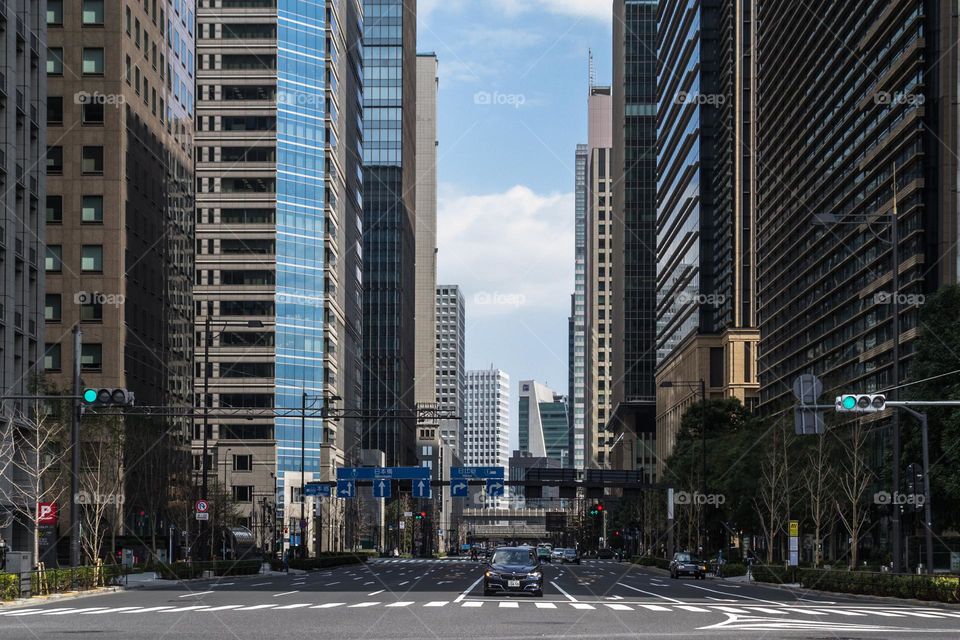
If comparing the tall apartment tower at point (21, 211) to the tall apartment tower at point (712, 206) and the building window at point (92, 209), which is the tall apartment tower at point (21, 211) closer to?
the building window at point (92, 209)

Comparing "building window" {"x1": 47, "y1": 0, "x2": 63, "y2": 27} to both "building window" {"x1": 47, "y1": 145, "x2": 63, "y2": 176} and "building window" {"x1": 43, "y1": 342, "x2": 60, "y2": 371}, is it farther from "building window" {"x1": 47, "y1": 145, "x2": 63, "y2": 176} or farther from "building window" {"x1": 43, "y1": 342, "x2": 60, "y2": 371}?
"building window" {"x1": 43, "y1": 342, "x2": 60, "y2": 371}

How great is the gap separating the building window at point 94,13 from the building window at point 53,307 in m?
19.8

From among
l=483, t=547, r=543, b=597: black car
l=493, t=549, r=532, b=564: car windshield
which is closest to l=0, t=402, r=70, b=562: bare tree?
l=493, t=549, r=532, b=564: car windshield

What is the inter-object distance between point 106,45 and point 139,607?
68843 mm

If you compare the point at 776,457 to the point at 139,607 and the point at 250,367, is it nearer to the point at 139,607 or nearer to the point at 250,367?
the point at 139,607

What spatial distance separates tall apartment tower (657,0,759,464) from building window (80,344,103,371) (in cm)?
5858

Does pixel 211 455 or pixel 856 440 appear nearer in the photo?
pixel 856 440

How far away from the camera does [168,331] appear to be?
362 feet

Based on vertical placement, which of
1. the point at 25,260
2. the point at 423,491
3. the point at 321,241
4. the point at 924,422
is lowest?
the point at 423,491

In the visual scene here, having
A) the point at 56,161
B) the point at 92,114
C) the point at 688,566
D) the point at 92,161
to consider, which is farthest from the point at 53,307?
the point at 688,566

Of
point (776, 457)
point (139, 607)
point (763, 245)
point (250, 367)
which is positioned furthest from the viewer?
point (250, 367)

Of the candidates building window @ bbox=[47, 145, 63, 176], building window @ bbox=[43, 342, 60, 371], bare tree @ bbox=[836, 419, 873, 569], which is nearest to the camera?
bare tree @ bbox=[836, 419, 873, 569]

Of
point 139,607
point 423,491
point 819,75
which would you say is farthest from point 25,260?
point 819,75

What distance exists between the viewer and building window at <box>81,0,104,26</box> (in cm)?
9606
